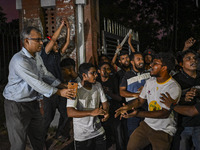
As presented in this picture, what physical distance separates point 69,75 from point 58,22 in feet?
5.39

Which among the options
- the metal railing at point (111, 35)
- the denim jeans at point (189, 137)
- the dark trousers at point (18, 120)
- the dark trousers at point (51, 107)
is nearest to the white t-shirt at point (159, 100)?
the denim jeans at point (189, 137)

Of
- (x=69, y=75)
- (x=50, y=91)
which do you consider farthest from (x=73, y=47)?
(x=50, y=91)

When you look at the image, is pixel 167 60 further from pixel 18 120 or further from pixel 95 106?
pixel 18 120

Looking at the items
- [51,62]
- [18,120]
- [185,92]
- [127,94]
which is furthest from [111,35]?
[18,120]

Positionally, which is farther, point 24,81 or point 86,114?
point 24,81

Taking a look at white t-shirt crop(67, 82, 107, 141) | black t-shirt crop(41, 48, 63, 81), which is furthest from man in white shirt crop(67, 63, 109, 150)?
black t-shirt crop(41, 48, 63, 81)

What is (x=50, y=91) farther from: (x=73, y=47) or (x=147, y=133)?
(x=73, y=47)

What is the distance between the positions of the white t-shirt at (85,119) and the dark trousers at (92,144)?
55mm

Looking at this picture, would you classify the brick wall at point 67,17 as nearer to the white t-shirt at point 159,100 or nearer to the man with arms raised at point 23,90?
the man with arms raised at point 23,90

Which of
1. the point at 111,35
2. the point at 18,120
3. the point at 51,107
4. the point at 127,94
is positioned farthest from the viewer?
the point at 111,35

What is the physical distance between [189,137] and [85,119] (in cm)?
167

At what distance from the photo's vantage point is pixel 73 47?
199 inches

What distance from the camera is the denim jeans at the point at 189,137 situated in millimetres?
2793

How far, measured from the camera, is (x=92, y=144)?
8.52ft
